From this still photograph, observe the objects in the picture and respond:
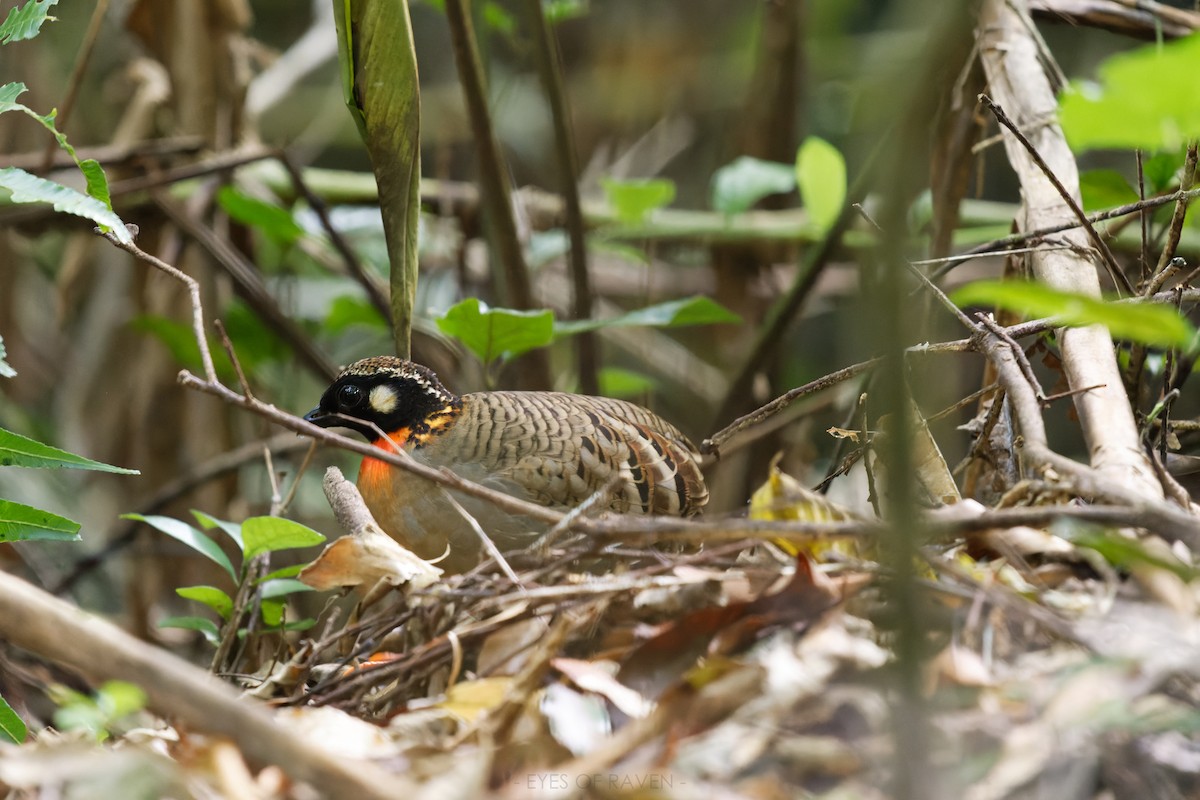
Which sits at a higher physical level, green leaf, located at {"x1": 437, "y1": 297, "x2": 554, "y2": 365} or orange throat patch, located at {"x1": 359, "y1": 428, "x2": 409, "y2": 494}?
green leaf, located at {"x1": 437, "y1": 297, "x2": 554, "y2": 365}

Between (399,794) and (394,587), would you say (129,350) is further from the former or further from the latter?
(399,794)

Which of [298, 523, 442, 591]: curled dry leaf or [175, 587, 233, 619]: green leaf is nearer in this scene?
[298, 523, 442, 591]: curled dry leaf

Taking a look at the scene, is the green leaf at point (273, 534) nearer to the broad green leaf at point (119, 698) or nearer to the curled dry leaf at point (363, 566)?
the curled dry leaf at point (363, 566)

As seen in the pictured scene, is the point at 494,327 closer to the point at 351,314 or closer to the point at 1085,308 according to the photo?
the point at 351,314

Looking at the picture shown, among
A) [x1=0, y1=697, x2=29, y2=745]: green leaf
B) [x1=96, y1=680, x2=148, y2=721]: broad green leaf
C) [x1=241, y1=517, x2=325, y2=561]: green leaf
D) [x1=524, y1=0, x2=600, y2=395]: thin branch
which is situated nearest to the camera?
[x1=96, y1=680, x2=148, y2=721]: broad green leaf

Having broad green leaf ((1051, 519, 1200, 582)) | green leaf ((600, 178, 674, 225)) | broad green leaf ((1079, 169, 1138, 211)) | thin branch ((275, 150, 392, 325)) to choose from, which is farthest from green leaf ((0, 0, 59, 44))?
broad green leaf ((1079, 169, 1138, 211))

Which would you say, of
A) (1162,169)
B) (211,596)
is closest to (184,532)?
(211,596)

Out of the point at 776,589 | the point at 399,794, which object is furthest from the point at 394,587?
the point at 399,794

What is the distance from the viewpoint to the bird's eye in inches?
102

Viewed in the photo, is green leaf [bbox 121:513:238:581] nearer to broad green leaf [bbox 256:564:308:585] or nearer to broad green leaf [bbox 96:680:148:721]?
broad green leaf [bbox 256:564:308:585]

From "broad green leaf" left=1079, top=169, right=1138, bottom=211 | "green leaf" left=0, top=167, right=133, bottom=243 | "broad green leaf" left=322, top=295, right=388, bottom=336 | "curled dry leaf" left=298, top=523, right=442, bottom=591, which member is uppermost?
"green leaf" left=0, top=167, right=133, bottom=243

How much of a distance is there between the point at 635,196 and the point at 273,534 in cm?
164

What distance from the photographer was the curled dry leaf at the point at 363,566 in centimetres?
Result: 171

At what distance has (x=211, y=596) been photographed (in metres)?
2.02
